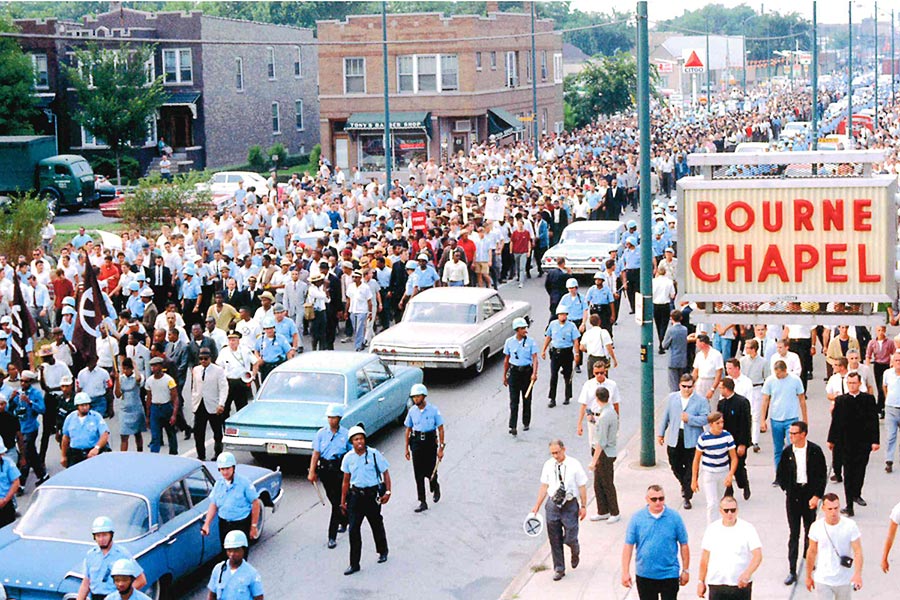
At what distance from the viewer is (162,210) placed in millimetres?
34750

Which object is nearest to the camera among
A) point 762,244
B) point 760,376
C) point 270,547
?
point 762,244

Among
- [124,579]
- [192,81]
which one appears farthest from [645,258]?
[192,81]

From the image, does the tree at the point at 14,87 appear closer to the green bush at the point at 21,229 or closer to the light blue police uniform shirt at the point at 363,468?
the green bush at the point at 21,229

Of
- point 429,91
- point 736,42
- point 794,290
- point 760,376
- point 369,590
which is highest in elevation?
point 736,42

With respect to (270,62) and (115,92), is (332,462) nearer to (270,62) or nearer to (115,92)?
(115,92)

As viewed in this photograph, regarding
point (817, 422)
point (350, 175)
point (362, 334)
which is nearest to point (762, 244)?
point (817, 422)

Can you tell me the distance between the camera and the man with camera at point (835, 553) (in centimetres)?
1099

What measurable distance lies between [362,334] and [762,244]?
1220cm

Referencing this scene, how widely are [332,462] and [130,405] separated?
3.53 metres

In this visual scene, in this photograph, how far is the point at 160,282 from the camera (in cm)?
2503

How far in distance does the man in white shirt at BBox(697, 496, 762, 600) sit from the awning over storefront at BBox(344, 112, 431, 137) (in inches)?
1994

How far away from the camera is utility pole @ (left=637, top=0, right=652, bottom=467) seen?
16906 millimetres

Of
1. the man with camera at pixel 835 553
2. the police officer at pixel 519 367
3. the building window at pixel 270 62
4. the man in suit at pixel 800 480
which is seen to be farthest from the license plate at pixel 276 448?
the building window at pixel 270 62

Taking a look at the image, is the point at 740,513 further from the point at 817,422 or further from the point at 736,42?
the point at 736,42
